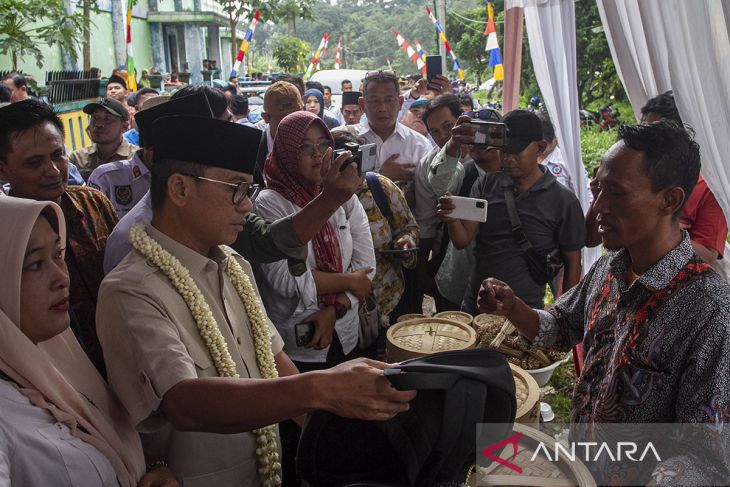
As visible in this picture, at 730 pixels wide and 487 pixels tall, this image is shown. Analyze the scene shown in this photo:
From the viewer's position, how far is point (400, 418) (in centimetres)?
131

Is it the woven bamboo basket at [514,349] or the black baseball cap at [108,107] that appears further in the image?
the black baseball cap at [108,107]

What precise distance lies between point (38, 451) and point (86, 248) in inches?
50.0

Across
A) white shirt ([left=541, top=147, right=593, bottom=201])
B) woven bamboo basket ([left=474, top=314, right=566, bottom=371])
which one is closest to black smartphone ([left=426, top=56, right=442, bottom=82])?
white shirt ([left=541, top=147, right=593, bottom=201])

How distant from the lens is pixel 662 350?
62.9 inches

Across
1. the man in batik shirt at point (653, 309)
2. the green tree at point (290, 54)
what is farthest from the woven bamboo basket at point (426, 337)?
the green tree at point (290, 54)

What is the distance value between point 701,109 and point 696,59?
7.9 inches

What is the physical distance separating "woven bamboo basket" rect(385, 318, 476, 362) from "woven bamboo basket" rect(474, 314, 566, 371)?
0.15 metres

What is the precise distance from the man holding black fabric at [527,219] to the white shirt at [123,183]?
188 cm

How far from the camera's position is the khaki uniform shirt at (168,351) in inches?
55.1

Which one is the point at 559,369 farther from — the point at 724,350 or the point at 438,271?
the point at 724,350

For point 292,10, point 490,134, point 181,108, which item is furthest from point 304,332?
point 292,10

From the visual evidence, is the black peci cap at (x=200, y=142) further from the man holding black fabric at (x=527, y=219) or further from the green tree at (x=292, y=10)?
the green tree at (x=292, y=10)

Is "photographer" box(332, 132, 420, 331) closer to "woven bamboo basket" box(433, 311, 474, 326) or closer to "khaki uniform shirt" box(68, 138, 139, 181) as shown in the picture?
"woven bamboo basket" box(433, 311, 474, 326)

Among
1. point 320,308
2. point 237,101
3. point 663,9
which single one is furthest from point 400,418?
point 237,101
